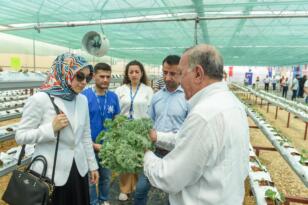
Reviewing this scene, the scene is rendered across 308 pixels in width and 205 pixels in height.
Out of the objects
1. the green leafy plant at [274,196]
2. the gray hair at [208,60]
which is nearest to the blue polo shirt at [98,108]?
the gray hair at [208,60]

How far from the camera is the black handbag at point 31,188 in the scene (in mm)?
1456

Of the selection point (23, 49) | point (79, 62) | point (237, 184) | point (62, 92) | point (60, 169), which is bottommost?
point (60, 169)

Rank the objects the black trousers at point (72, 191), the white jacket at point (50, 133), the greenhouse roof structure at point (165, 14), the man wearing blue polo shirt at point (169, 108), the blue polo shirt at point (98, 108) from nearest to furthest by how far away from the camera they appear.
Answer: the white jacket at point (50, 133) → the black trousers at point (72, 191) → the man wearing blue polo shirt at point (169, 108) → the blue polo shirt at point (98, 108) → the greenhouse roof structure at point (165, 14)

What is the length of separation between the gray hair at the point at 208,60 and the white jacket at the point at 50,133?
90 centimetres

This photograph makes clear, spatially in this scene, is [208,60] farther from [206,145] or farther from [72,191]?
[72,191]

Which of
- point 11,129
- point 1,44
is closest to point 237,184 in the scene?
point 11,129

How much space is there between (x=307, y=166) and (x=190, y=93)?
2.33 metres

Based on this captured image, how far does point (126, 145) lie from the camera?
4.77 feet

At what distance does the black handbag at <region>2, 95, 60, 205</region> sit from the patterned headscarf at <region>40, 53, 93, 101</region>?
89mm

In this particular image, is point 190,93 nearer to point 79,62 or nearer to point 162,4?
point 79,62

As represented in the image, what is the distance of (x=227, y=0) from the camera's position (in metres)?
4.75

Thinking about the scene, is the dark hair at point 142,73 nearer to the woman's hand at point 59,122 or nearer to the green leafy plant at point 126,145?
the green leafy plant at point 126,145

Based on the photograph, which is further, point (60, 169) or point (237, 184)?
point (60, 169)

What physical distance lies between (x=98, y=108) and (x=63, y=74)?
0.86 metres
